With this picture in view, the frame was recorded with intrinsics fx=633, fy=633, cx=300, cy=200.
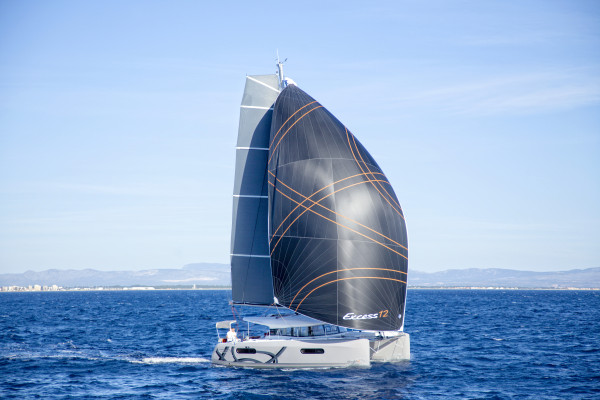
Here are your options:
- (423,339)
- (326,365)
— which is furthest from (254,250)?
(423,339)

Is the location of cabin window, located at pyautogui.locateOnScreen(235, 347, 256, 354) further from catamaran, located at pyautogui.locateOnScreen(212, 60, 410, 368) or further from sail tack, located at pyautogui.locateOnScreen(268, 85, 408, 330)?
sail tack, located at pyautogui.locateOnScreen(268, 85, 408, 330)

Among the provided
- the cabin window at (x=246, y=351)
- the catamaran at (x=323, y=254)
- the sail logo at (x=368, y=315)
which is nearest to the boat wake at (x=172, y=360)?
the catamaran at (x=323, y=254)

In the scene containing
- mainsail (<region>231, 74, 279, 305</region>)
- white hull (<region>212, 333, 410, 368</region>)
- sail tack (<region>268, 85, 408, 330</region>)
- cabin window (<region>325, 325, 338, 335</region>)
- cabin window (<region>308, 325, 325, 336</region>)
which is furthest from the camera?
mainsail (<region>231, 74, 279, 305</region>)

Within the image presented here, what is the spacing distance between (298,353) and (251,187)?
9337 mm

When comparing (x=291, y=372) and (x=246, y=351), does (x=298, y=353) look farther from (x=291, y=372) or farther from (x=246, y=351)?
(x=246, y=351)

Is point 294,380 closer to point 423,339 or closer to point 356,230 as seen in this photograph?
point 356,230

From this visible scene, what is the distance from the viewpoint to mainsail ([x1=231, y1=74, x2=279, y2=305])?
3303 centimetres

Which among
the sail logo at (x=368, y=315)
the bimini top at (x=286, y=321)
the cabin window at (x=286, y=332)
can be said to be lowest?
the cabin window at (x=286, y=332)

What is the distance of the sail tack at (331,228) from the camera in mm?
28844

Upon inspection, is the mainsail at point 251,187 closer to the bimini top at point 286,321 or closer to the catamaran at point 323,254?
the catamaran at point 323,254

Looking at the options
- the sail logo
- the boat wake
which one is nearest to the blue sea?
the boat wake

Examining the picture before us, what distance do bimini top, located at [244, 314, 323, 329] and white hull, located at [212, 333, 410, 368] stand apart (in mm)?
819

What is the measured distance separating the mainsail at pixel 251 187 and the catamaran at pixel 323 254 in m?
0.53

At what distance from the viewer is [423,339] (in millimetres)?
45031
